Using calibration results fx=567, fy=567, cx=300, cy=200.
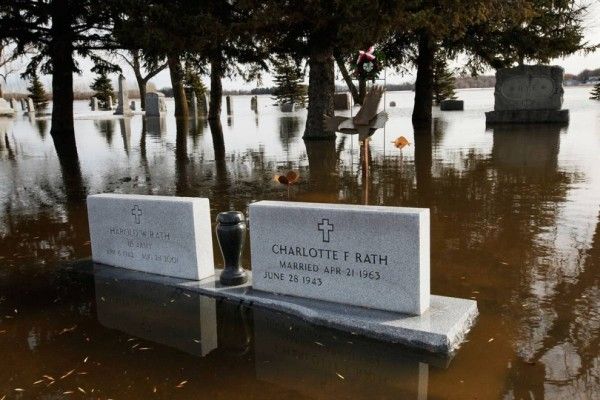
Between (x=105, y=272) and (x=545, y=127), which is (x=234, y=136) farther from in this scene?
(x=105, y=272)

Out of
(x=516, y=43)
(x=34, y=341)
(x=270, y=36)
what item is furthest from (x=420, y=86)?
(x=34, y=341)

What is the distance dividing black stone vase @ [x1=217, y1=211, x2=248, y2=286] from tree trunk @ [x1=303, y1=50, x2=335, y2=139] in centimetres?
1356

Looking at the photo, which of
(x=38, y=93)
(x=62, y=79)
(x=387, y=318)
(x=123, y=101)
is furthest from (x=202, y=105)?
(x=387, y=318)

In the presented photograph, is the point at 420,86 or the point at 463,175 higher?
the point at 420,86

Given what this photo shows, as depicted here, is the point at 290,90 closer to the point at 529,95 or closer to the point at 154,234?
the point at 529,95

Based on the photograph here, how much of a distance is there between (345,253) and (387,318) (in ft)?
1.85

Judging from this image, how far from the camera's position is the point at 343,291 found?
433cm

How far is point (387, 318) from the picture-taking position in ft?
13.3

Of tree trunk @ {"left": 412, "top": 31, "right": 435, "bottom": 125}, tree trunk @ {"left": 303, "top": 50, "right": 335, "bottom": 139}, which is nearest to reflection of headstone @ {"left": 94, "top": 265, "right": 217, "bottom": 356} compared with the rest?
tree trunk @ {"left": 303, "top": 50, "right": 335, "bottom": 139}

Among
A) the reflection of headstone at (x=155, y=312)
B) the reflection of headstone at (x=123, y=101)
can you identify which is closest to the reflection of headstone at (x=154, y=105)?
the reflection of headstone at (x=123, y=101)

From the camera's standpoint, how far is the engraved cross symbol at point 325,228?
4254 mm

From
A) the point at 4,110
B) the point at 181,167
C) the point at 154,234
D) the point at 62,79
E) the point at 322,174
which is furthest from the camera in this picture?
the point at 4,110

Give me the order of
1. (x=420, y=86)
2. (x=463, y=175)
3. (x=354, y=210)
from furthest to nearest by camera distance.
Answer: (x=420, y=86) < (x=463, y=175) < (x=354, y=210)

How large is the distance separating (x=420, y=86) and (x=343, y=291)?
22.5 metres
